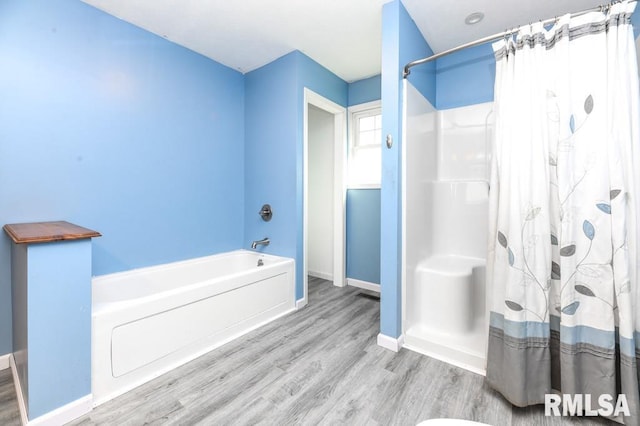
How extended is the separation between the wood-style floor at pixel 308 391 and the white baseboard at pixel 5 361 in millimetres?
42

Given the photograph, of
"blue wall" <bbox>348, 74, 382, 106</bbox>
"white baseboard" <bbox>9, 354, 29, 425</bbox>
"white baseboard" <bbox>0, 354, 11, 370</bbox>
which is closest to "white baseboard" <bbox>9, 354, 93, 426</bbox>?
"white baseboard" <bbox>9, 354, 29, 425</bbox>

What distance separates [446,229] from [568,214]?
134 centimetres

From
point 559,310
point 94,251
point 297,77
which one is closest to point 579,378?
point 559,310

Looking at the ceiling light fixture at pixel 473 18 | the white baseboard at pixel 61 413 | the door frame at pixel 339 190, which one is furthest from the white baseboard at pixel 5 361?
the ceiling light fixture at pixel 473 18

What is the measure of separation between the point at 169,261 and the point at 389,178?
2081mm

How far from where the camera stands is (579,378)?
4.30 ft

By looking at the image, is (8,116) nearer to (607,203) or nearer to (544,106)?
(544,106)

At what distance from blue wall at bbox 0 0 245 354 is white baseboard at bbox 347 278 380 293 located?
152cm

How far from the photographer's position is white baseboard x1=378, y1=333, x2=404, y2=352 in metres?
1.92

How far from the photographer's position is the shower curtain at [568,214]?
122 centimetres

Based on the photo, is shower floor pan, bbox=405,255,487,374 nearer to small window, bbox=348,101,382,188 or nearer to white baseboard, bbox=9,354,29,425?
small window, bbox=348,101,382,188

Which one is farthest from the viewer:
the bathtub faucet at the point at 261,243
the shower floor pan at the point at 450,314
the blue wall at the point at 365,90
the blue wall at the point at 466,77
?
the blue wall at the point at 365,90

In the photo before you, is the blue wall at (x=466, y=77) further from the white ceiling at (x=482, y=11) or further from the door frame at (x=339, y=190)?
the door frame at (x=339, y=190)

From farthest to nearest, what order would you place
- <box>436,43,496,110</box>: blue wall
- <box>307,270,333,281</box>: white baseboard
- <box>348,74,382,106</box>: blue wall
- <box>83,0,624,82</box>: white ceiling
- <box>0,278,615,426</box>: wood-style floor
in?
<box>307,270,333,281</box>: white baseboard, <box>348,74,382,106</box>: blue wall, <box>436,43,496,110</box>: blue wall, <box>83,0,624,82</box>: white ceiling, <box>0,278,615,426</box>: wood-style floor
